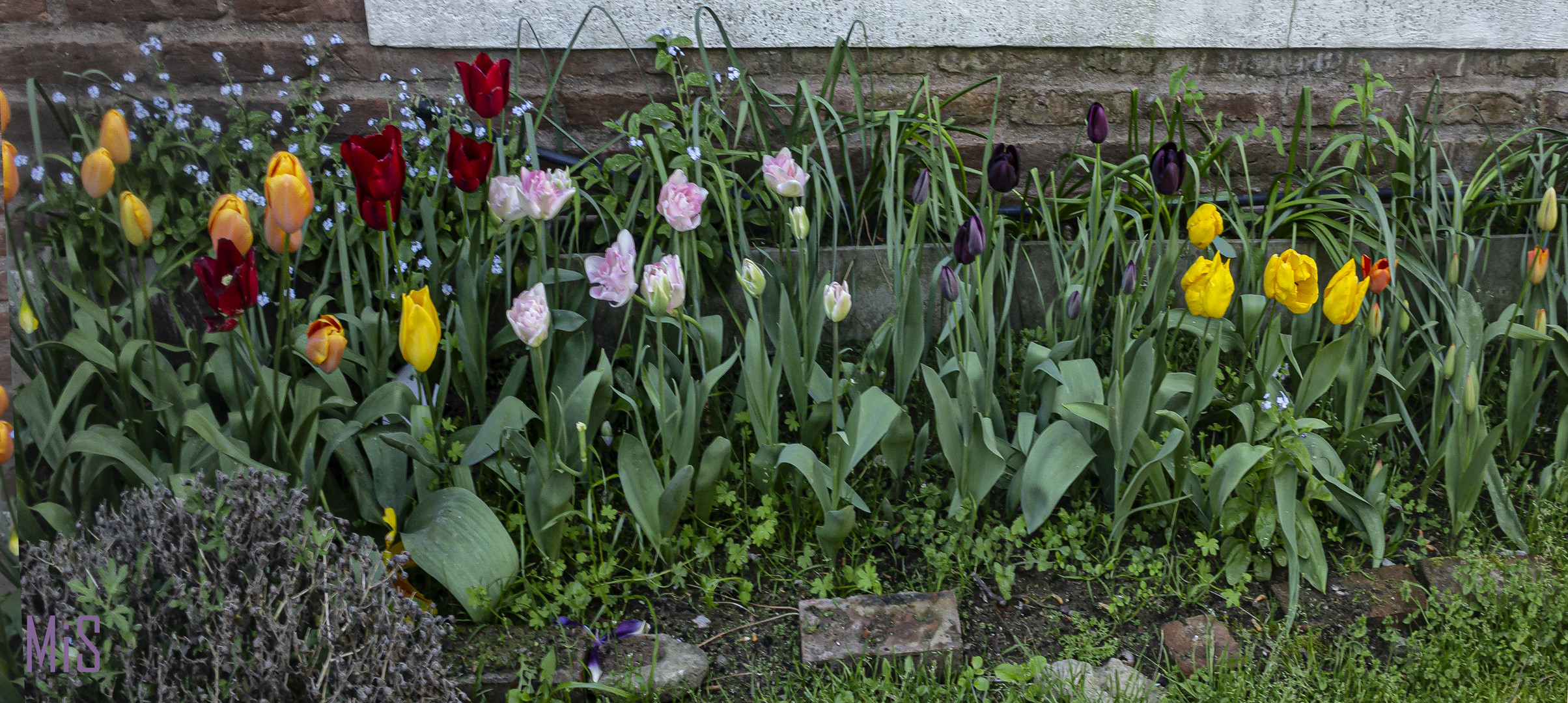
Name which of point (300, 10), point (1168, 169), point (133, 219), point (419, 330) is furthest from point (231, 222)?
point (1168, 169)

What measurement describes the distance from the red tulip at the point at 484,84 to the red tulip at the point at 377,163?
8.8 inches

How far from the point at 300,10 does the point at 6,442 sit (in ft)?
5.61

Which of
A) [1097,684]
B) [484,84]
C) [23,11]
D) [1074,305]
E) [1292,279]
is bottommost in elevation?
[1097,684]

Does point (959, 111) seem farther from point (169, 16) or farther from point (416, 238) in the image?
point (169, 16)

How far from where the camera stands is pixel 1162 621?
171 centimetres

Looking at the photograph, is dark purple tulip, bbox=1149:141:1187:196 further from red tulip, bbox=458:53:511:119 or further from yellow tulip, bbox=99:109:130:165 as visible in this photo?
yellow tulip, bbox=99:109:130:165

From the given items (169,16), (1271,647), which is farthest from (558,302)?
(1271,647)

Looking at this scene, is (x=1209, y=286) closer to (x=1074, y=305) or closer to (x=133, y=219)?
(x=1074, y=305)

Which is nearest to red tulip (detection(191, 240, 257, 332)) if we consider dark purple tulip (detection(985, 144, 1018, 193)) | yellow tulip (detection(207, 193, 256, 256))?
yellow tulip (detection(207, 193, 256, 256))

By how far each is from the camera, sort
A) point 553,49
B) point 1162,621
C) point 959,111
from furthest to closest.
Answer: point 959,111 → point 553,49 → point 1162,621

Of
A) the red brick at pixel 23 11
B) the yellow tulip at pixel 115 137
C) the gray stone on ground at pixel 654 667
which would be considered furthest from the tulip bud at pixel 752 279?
the red brick at pixel 23 11

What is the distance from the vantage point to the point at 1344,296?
166cm

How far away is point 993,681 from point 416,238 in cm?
157

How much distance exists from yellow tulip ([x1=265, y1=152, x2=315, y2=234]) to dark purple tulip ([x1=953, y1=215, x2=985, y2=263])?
3.44ft
